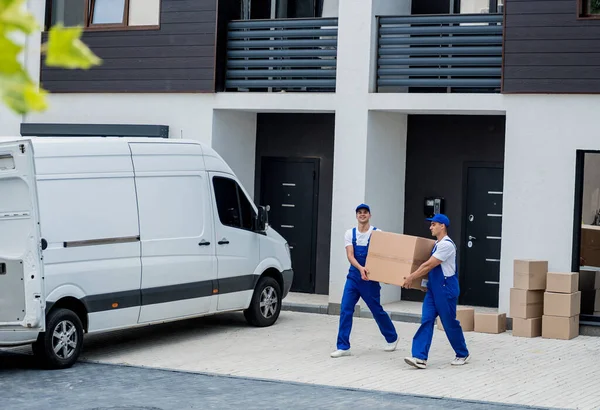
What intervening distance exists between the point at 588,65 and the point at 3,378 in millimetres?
8355

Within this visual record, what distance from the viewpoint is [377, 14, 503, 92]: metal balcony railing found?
566 inches

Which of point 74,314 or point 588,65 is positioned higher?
point 588,65

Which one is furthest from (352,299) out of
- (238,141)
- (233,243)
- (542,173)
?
(238,141)

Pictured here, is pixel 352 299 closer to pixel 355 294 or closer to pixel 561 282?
pixel 355 294

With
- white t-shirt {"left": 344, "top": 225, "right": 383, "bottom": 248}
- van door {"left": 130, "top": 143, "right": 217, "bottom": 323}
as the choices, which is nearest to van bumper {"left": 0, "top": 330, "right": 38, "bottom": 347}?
van door {"left": 130, "top": 143, "right": 217, "bottom": 323}

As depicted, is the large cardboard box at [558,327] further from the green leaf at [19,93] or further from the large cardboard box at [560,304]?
the green leaf at [19,93]

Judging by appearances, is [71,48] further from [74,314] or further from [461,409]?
[74,314]

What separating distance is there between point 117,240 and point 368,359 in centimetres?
302

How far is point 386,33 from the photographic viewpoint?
49.5 feet

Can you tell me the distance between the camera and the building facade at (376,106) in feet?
44.8

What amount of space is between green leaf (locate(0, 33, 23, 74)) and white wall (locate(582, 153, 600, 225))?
1298cm

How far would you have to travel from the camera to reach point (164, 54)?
53.3ft

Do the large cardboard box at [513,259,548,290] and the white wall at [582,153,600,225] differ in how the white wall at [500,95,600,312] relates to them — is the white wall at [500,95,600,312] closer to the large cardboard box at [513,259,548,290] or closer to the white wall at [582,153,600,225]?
the white wall at [582,153,600,225]

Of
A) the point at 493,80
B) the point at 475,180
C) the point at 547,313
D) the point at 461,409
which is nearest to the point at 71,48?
the point at 461,409
